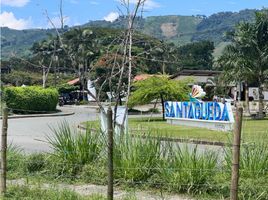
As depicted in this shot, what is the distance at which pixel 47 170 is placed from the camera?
29.6 ft

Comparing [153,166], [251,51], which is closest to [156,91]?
[251,51]

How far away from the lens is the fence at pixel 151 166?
7.53 metres

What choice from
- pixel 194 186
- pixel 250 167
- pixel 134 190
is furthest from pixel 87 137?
pixel 250 167

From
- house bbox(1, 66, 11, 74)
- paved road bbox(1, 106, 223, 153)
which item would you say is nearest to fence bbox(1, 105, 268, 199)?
paved road bbox(1, 106, 223, 153)

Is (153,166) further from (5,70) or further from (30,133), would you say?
(5,70)

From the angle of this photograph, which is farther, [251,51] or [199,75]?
[199,75]

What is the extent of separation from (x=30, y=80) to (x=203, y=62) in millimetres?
43516

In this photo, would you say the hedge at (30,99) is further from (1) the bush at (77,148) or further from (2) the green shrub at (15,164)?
(1) the bush at (77,148)

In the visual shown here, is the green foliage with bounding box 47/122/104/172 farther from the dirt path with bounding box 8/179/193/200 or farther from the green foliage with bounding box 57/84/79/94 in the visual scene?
the green foliage with bounding box 57/84/79/94

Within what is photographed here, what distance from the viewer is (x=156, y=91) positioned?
108 feet

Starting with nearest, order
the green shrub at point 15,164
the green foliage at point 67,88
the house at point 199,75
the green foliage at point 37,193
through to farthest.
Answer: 1. the green foliage at point 37,193
2. the green shrub at point 15,164
3. the house at point 199,75
4. the green foliage at point 67,88

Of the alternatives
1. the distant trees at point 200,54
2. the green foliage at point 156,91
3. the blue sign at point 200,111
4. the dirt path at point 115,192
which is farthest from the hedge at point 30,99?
the distant trees at point 200,54

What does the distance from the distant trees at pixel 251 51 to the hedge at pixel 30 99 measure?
15.4m

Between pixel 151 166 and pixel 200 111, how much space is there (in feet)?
57.5
